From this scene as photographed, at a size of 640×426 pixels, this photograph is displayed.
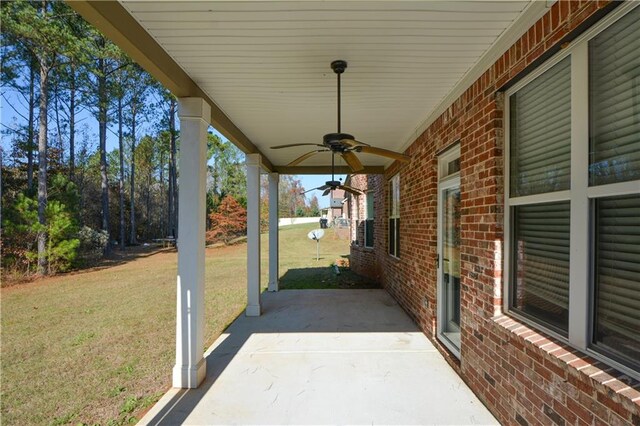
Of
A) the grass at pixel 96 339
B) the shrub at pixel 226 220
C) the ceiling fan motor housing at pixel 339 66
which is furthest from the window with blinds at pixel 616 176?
the shrub at pixel 226 220

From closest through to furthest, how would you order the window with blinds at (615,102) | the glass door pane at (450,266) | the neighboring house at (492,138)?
the window with blinds at (615,102) < the neighboring house at (492,138) < the glass door pane at (450,266)

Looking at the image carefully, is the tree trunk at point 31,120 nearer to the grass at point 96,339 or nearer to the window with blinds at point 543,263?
the grass at point 96,339

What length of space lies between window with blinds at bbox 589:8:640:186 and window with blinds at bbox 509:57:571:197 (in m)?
0.19

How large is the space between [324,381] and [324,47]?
9.63 ft

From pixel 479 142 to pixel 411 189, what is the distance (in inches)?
94.9

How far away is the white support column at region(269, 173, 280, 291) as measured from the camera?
7465 millimetres

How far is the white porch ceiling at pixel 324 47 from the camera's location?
1.99 metres

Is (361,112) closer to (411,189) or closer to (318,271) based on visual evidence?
(411,189)

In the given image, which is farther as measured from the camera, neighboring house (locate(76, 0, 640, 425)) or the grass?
the grass

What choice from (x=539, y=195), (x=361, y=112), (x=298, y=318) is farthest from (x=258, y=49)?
(x=298, y=318)

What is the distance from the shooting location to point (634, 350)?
152 centimetres

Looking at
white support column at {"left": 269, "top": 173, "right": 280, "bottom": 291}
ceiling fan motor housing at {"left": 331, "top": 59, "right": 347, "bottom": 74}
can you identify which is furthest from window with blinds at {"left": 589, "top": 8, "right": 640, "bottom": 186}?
white support column at {"left": 269, "top": 173, "right": 280, "bottom": 291}

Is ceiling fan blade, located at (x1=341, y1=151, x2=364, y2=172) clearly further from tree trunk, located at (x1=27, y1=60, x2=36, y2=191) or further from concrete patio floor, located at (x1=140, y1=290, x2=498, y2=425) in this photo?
tree trunk, located at (x1=27, y1=60, x2=36, y2=191)

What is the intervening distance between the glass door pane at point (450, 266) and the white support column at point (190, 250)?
2663 millimetres
